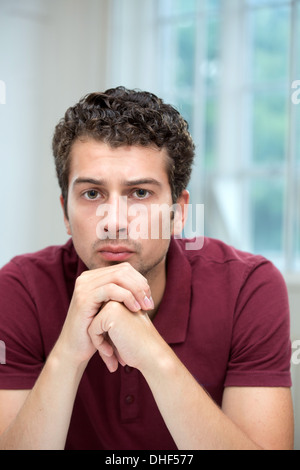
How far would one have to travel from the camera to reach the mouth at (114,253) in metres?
1.16

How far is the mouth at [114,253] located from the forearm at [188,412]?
9.0 inches

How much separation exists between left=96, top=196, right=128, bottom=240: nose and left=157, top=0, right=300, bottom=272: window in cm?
137

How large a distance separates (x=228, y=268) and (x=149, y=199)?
264mm

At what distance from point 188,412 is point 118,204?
16.6 inches

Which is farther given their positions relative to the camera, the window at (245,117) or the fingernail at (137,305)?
the window at (245,117)

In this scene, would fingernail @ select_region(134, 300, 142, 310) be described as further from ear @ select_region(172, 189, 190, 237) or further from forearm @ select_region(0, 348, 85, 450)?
ear @ select_region(172, 189, 190, 237)

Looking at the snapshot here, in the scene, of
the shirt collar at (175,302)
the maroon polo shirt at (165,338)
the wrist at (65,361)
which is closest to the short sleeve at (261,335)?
the maroon polo shirt at (165,338)

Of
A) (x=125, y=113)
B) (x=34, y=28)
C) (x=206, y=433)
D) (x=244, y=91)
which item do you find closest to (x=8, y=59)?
(x=34, y=28)

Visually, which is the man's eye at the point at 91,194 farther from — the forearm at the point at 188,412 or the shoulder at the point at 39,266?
the forearm at the point at 188,412

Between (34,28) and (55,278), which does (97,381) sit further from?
(34,28)

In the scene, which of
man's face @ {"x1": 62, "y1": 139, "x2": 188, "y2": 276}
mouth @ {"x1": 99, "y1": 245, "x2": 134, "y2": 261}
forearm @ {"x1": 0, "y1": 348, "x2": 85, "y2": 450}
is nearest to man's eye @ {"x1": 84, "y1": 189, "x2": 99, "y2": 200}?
man's face @ {"x1": 62, "y1": 139, "x2": 188, "y2": 276}

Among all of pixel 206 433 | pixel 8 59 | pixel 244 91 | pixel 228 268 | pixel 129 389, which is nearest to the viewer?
pixel 206 433

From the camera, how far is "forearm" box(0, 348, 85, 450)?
3.43 feet

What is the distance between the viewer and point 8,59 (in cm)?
279
